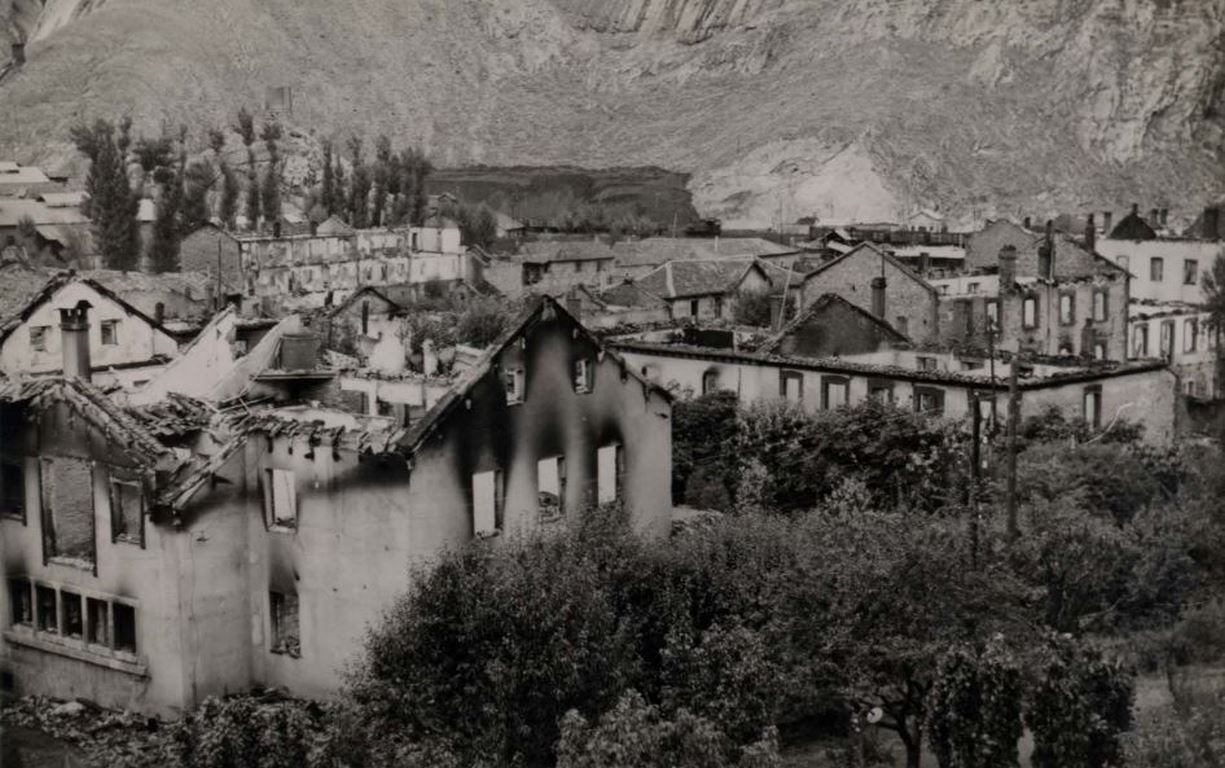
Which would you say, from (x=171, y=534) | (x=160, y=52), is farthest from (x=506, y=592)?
(x=160, y=52)

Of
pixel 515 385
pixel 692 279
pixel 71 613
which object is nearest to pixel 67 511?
pixel 71 613

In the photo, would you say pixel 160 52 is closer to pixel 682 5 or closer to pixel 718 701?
pixel 682 5

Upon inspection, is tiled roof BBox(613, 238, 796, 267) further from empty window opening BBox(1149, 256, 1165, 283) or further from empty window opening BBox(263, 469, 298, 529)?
empty window opening BBox(263, 469, 298, 529)

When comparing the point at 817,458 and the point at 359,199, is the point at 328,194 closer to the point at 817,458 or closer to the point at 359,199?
the point at 359,199

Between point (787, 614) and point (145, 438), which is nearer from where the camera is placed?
point (787, 614)

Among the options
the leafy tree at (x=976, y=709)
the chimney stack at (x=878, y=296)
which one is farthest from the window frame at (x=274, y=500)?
the chimney stack at (x=878, y=296)

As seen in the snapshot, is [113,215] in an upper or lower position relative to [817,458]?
upper
